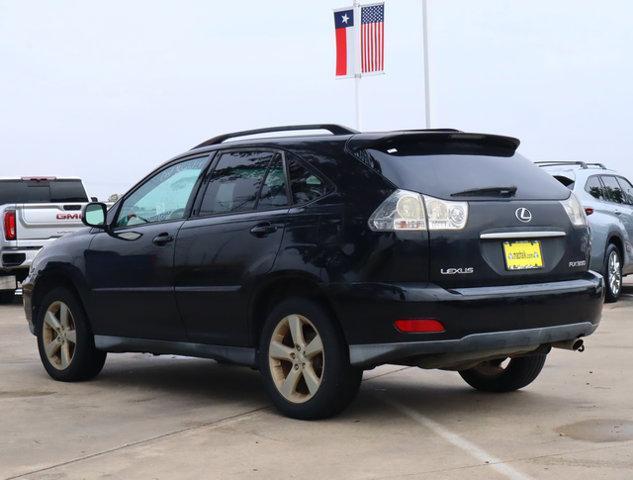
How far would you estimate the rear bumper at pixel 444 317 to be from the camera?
20.6 feet

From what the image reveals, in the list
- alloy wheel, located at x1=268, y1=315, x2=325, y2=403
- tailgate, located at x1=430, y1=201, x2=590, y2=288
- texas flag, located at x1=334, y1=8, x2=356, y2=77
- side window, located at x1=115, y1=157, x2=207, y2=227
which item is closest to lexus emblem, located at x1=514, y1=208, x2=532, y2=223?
tailgate, located at x1=430, y1=201, x2=590, y2=288

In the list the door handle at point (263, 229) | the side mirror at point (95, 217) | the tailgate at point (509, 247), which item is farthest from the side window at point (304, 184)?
the side mirror at point (95, 217)

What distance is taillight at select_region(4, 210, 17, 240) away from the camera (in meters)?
16.8

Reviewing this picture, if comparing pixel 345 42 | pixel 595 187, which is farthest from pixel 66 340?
pixel 345 42

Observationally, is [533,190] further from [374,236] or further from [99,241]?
[99,241]

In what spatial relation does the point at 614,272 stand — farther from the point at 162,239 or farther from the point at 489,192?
the point at 489,192

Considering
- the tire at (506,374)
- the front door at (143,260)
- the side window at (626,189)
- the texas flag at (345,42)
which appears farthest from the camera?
the texas flag at (345,42)

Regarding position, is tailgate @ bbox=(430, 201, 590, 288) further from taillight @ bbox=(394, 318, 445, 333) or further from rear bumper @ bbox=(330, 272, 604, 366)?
taillight @ bbox=(394, 318, 445, 333)

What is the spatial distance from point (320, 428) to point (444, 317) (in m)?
0.97

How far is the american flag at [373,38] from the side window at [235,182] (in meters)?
21.1

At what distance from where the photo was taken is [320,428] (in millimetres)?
6586

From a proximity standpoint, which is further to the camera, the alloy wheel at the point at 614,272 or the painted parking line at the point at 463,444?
the alloy wheel at the point at 614,272

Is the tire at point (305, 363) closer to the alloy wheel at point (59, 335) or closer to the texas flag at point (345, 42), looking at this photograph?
the alloy wheel at point (59, 335)

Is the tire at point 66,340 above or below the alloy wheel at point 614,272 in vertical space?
above
